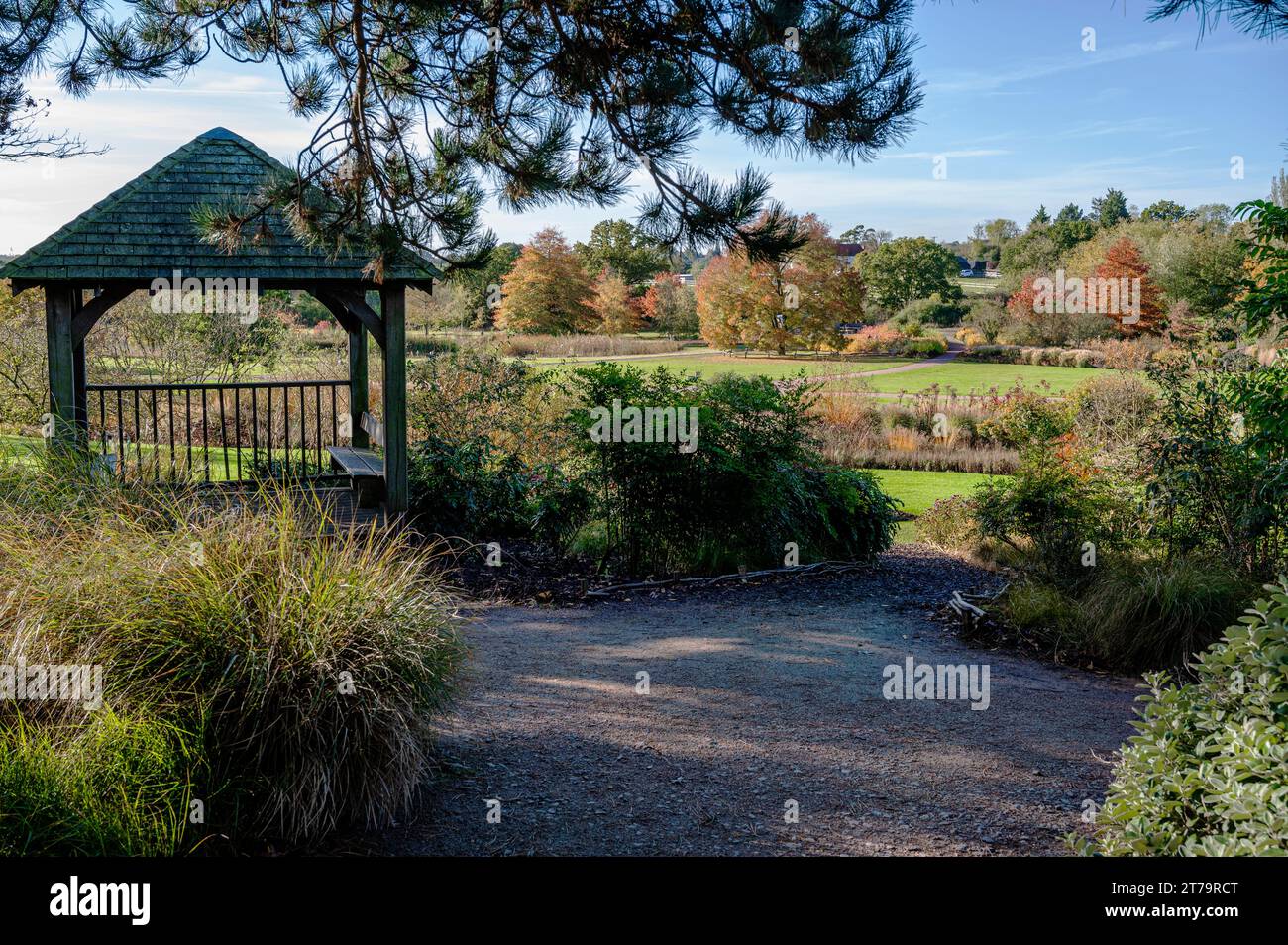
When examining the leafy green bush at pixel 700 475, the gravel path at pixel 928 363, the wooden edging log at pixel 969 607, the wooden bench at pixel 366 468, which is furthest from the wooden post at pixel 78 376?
the gravel path at pixel 928 363

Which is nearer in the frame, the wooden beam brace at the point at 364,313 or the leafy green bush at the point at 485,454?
the wooden beam brace at the point at 364,313

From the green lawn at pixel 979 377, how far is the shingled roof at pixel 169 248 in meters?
16.4

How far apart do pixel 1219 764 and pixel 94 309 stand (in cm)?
940

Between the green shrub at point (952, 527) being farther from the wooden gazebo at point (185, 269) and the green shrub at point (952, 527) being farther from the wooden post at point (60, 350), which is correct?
the wooden post at point (60, 350)

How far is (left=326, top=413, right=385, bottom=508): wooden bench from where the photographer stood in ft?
31.5

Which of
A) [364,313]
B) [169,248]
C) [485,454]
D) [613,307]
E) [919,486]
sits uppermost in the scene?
[613,307]

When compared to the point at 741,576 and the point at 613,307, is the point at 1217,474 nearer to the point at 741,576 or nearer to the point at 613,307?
the point at 741,576

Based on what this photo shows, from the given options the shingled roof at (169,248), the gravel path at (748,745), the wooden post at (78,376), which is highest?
the shingled roof at (169,248)

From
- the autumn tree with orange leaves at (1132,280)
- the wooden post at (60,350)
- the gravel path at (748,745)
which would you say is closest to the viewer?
the gravel path at (748,745)

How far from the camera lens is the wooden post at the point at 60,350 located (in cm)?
892

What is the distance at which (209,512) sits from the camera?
4.71 m

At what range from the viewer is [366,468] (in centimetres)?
994

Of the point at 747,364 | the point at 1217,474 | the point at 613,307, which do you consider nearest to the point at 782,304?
the point at 747,364
